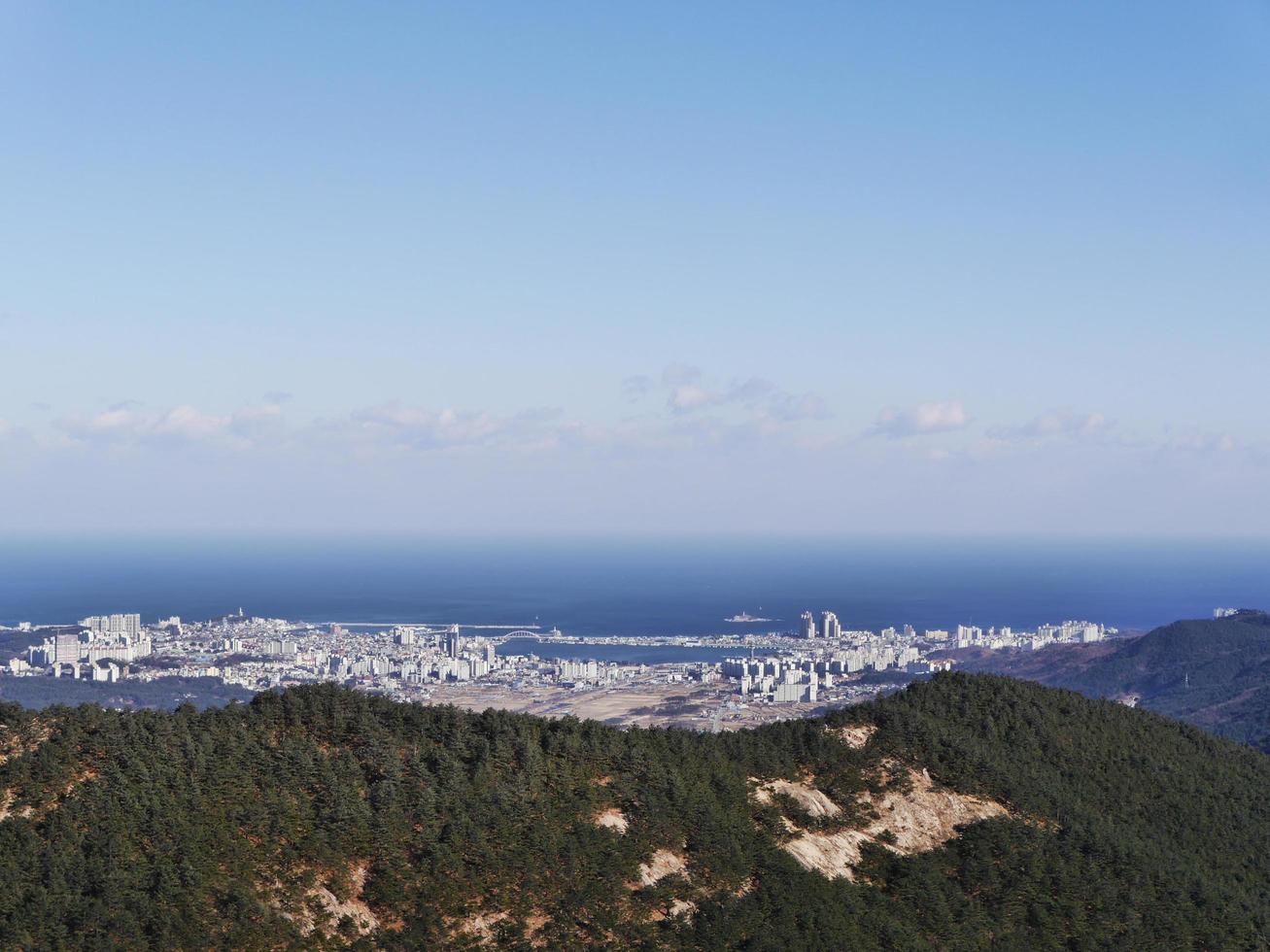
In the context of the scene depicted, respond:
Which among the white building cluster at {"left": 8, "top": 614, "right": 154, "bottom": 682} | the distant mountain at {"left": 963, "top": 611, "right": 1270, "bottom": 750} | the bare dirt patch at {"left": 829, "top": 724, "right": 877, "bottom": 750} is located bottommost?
the distant mountain at {"left": 963, "top": 611, "right": 1270, "bottom": 750}

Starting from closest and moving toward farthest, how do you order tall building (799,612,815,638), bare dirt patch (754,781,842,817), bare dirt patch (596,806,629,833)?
bare dirt patch (596,806,629,833), bare dirt patch (754,781,842,817), tall building (799,612,815,638)

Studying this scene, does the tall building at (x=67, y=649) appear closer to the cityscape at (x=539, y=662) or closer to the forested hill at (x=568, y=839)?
the cityscape at (x=539, y=662)

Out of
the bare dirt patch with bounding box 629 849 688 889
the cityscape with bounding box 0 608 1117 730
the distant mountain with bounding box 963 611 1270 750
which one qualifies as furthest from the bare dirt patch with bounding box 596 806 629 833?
the distant mountain with bounding box 963 611 1270 750

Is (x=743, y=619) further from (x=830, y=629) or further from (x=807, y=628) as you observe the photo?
(x=830, y=629)

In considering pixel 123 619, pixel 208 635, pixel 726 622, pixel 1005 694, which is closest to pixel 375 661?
pixel 208 635

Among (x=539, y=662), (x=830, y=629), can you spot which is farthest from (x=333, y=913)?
(x=830, y=629)

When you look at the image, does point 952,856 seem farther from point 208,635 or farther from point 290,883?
point 208,635

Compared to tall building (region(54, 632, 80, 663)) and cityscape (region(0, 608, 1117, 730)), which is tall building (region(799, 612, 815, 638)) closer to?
cityscape (region(0, 608, 1117, 730))

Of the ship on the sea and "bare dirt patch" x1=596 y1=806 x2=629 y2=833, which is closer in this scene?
"bare dirt patch" x1=596 y1=806 x2=629 y2=833
